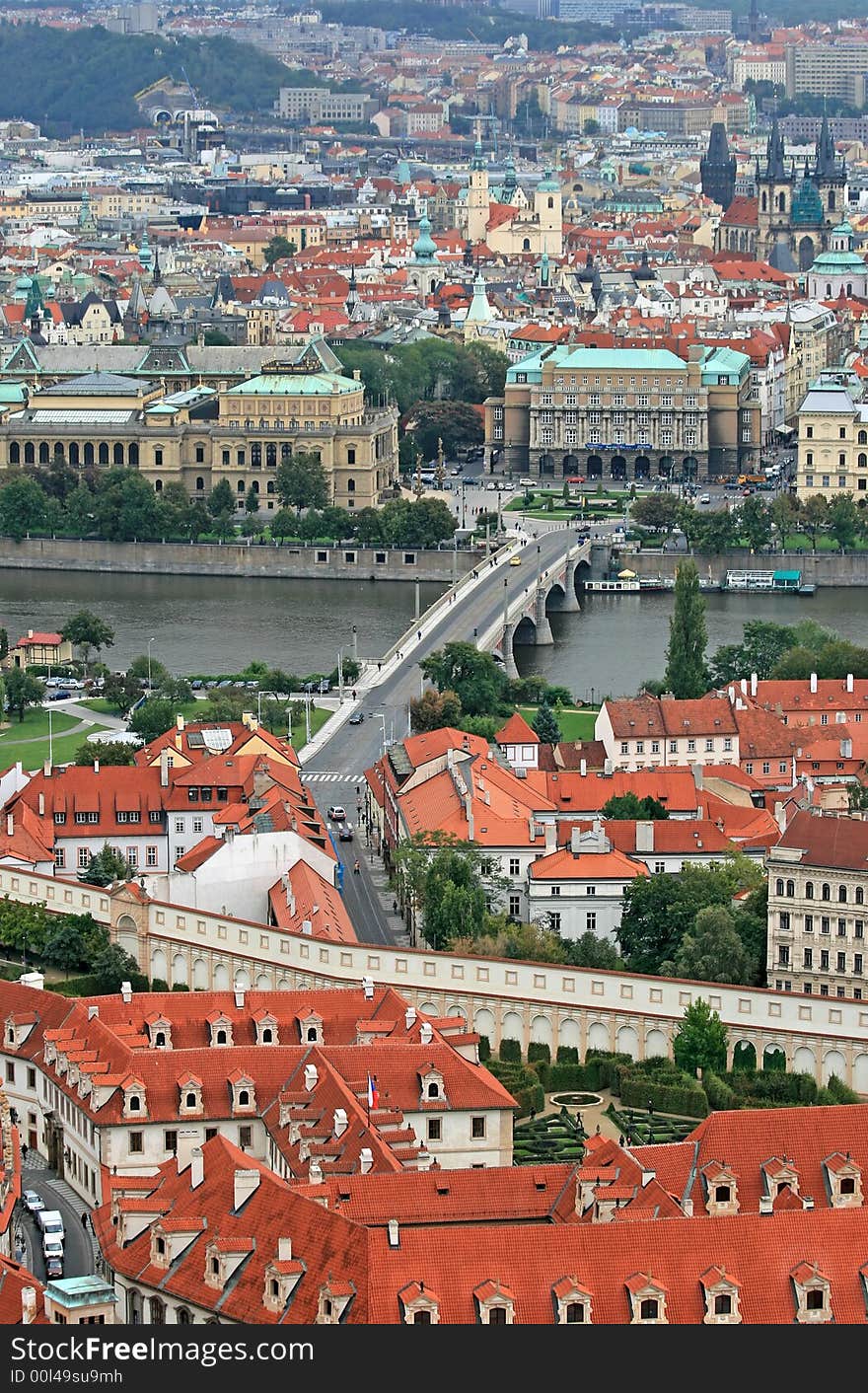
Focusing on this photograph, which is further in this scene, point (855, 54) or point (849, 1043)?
point (855, 54)

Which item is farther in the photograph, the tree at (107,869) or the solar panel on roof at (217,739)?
the solar panel on roof at (217,739)

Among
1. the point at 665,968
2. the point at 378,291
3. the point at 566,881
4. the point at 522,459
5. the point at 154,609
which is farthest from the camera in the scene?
the point at 378,291

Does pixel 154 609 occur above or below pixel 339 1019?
below

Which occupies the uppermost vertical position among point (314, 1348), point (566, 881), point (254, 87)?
point (314, 1348)

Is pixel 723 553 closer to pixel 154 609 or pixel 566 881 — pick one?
pixel 154 609

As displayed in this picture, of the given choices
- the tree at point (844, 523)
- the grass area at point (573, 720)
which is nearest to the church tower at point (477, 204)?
the tree at point (844, 523)

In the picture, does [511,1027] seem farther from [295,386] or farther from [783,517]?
[295,386]

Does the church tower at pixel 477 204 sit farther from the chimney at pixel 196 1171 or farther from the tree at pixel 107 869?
the chimney at pixel 196 1171

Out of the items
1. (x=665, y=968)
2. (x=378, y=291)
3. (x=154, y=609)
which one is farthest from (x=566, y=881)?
(x=378, y=291)
